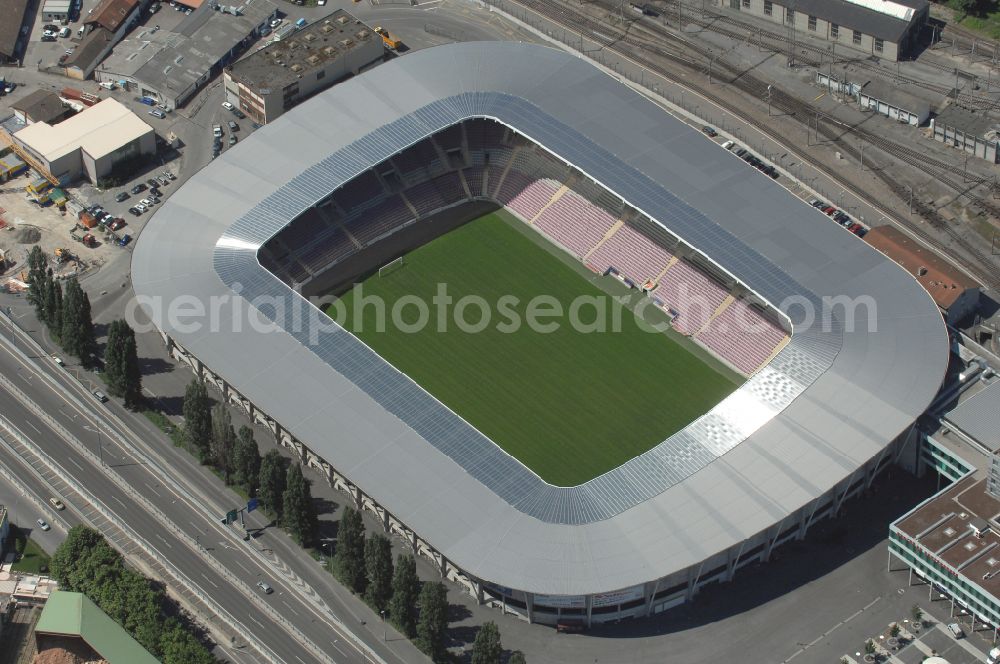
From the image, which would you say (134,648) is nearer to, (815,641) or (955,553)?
(815,641)

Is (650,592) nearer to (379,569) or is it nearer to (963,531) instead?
(379,569)

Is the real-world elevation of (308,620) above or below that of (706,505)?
below

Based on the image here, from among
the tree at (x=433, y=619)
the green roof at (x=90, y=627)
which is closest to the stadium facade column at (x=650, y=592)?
the tree at (x=433, y=619)

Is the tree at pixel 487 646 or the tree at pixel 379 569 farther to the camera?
the tree at pixel 379 569

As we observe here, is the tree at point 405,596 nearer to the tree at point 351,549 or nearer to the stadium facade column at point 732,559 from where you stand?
the tree at point 351,549

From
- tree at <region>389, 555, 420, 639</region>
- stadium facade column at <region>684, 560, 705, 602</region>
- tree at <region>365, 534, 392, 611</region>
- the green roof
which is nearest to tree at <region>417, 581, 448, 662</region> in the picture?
tree at <region>389, 555, 420, 639</region>

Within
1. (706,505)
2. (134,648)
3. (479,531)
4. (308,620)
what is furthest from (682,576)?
(134,648)

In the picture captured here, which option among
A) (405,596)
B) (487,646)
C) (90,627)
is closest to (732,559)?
(487,646)

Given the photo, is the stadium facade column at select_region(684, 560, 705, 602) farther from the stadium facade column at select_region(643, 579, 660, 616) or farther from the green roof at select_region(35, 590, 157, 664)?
the green roof at select_region(35, 590, 157, 664)
